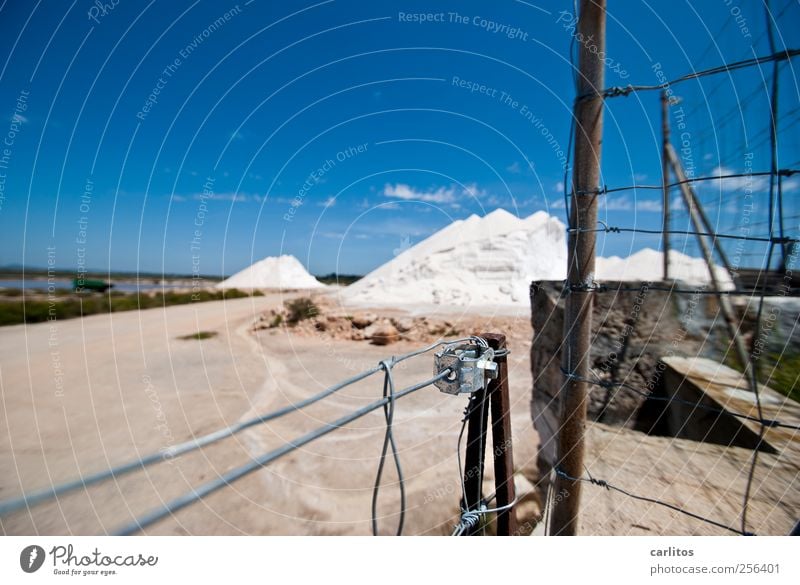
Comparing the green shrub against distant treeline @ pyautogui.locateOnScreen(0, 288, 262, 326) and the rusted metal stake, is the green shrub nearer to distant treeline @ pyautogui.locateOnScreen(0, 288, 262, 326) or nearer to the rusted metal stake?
distant treeline @ pyautogui.locateOnScreen(0, 288, 262, 326)

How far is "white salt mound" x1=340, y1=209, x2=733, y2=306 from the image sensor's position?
58.4ft

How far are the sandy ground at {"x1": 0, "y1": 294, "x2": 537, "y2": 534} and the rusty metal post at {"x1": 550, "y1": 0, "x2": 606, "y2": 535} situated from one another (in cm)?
193

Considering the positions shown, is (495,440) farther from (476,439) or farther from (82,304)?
(82,304)

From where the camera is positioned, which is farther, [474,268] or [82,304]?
[474,268]

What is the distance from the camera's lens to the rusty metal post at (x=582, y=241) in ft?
5.09

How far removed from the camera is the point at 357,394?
266 inches

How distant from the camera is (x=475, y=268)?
65.5 ft

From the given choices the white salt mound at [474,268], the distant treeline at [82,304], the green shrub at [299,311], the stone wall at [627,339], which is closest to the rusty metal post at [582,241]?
the stone wall at [627,339]

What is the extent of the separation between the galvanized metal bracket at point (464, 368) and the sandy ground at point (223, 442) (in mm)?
2250

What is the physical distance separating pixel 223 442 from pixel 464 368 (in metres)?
4.54

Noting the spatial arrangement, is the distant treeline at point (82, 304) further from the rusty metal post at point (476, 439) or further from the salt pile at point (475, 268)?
the rusty metal post at point (476, 439)

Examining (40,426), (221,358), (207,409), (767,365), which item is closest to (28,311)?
(221,358)

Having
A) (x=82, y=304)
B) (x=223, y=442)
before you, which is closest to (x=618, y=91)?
(x=223, y=442)

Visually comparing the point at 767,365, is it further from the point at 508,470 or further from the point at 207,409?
the point at 207,409
